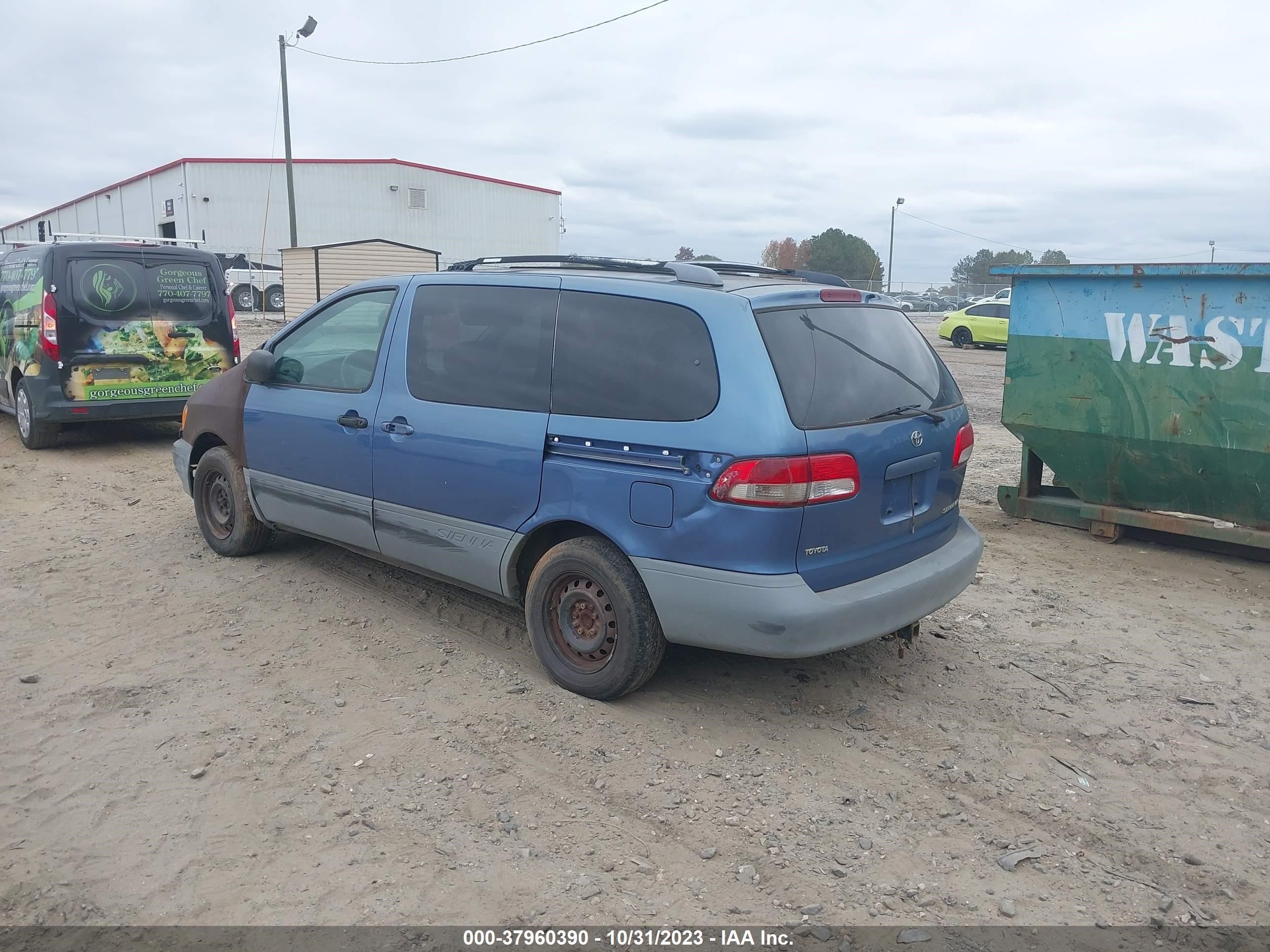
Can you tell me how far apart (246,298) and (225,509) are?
83.6ft

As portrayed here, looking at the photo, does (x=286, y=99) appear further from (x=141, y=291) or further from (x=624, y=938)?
(x=624, y=938)

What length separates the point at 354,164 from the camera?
40.1 m

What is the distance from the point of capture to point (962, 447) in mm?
4418

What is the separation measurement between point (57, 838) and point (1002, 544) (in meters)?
5.61

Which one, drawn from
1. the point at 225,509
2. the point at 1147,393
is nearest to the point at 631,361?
the point at 225,509

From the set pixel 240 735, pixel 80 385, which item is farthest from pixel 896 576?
pixel 80 385

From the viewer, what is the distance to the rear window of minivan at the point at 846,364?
11.9 feet

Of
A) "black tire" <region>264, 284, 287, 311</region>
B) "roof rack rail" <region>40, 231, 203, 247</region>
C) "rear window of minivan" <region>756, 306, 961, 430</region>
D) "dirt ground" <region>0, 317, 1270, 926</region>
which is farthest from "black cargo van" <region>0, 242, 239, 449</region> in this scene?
"black tire" <region>264, 284, 287, 311</region>

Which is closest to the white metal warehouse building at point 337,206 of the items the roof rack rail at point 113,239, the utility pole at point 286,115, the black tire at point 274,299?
the black tire at point 274,299

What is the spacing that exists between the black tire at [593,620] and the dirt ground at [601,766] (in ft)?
0.52

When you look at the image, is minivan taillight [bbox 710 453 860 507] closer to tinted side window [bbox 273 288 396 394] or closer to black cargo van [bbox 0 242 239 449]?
tinted side window [bbox 273 288 396 394]

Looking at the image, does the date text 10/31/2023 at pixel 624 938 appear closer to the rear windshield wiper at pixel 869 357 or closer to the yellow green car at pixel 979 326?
the rear windshield wiper at pixel 869 357

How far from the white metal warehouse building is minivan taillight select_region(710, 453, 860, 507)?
119 feet

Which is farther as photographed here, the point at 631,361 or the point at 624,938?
the point at 631,361
